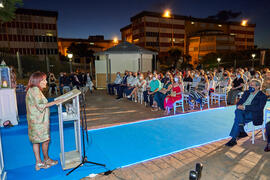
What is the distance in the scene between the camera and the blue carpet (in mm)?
3248

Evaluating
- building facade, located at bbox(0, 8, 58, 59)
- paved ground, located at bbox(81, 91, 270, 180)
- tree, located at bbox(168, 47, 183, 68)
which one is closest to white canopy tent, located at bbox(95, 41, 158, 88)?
paved ground, located at bbox(81, 91, 270, 180)

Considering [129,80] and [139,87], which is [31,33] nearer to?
[129,80]

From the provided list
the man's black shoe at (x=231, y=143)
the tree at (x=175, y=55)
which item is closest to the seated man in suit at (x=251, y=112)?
the man's black shoe at (x=231, y=143)

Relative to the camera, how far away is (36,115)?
2992 mm

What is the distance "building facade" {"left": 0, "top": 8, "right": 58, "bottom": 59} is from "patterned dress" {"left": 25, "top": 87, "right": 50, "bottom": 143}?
3163 centimetres

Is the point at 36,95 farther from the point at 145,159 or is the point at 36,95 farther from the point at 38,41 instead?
the point at 38,41

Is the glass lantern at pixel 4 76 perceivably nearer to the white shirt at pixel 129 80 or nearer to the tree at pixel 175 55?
the white shirt at pixel 129 80

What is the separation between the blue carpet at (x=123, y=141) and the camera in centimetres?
325

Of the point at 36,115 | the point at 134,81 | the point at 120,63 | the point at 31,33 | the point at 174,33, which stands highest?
the point at 174,33

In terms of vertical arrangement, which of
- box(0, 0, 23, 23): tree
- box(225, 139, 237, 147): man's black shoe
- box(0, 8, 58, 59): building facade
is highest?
box(0, 8, 58, 59): building facade

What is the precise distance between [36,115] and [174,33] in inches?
1787

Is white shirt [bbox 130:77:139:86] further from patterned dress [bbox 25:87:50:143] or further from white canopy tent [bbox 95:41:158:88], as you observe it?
patterned dress [bbox 25:87:50:143]

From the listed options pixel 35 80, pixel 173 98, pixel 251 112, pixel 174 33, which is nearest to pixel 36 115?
pixel 35 80

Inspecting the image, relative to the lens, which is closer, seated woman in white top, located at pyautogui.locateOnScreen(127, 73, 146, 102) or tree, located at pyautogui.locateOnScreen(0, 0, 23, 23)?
tree, located at pyautogui.locateOnScreen(0, 0, 23, 23)
